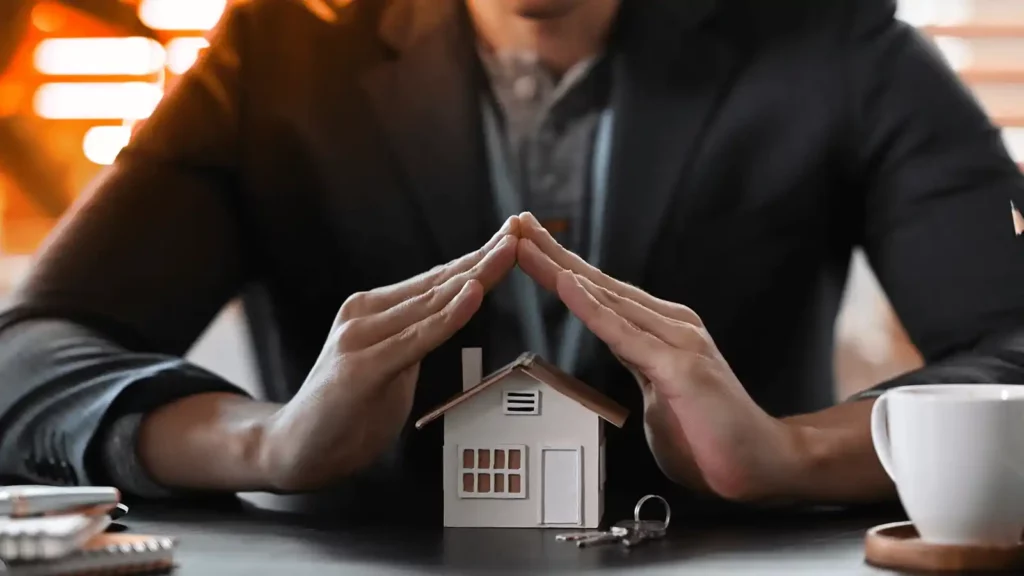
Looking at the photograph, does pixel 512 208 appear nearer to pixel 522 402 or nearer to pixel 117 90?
pixel 522 402

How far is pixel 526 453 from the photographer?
0.99 meters

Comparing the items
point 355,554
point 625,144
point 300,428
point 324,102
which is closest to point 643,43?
point 625,144

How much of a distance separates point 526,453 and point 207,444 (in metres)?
0.31

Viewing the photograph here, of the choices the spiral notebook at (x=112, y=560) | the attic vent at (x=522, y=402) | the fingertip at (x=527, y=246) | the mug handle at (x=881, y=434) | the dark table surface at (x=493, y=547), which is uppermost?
the fingertip at (x=527, y=246)

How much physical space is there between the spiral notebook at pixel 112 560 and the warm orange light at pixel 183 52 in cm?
68

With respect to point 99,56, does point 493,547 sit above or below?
below

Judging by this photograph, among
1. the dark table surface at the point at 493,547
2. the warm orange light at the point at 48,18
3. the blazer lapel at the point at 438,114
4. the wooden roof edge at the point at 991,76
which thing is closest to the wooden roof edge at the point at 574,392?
the dark table surface at the point at 493,547

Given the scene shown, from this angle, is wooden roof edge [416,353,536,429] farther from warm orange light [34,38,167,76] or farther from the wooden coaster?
warm orange light [34,38,167,76]

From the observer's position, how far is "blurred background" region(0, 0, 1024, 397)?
1254 millimetres

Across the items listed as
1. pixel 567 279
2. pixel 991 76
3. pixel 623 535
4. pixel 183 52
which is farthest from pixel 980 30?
pixel 183 52

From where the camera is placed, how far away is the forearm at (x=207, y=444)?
3.61 feet

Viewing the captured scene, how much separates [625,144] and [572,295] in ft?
1.11

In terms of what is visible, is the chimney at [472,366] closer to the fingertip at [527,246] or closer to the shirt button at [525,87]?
the fingertip at [527,246]

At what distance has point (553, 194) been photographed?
1.29 meters
